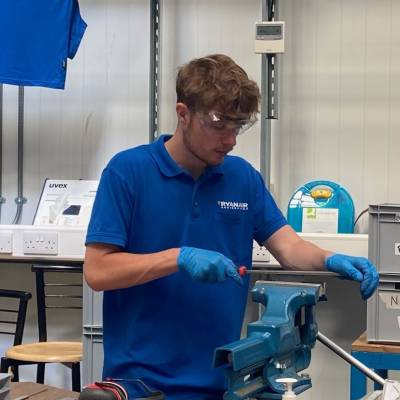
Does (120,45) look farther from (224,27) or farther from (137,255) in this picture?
(137,255)

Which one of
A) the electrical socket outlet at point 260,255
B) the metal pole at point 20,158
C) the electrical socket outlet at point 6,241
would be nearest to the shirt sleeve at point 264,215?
the electrical socket outlet at point 260,255

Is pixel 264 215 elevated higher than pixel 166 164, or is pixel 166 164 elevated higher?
pixel 166 164

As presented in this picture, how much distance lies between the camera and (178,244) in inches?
63.6

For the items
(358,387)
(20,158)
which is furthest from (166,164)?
(20,158)

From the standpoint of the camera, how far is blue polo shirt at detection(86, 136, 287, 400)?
1562 millimetres

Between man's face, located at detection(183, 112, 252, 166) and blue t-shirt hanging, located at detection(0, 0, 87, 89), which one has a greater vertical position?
blue t-shirt hanging, located at detection(0, 0, 87, 89)

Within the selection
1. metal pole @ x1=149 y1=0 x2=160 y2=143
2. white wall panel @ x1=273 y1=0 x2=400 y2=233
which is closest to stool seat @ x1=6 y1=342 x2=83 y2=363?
metal pole @ x1=149 y1=0 x2=160 y2=143

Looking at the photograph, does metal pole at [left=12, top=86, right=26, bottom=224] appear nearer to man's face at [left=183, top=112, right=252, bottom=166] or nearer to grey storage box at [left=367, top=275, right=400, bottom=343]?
grey storage box at [left=367, top=275, right=400, bottom=343]

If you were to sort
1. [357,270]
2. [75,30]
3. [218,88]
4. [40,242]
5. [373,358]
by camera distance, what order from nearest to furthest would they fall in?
[218,88]
[357,270]
[373,358]
[75,30]
[40,242]

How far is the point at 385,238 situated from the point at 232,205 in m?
1.24

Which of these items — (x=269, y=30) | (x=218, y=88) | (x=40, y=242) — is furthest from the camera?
(x=40, y=242)

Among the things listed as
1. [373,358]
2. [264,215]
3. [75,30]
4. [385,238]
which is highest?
[75,30]

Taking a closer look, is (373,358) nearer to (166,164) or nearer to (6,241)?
(166,164)

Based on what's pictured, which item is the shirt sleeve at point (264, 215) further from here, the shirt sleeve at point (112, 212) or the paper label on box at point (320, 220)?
the paper label on box at point (320, 220)
